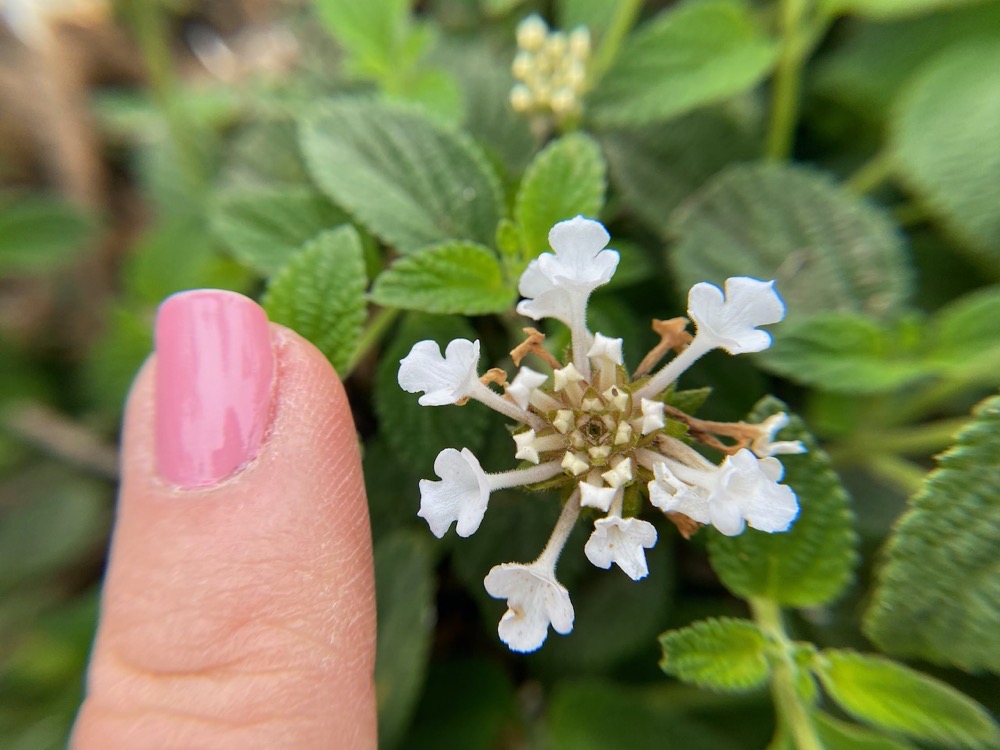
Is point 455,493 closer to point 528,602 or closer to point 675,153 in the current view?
point 528,602

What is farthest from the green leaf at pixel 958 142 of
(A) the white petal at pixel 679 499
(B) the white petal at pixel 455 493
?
(B) the white petal at pixel 455 493

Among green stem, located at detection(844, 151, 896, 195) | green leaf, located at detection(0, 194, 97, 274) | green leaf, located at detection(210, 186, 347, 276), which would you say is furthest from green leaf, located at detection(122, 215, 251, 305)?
green stem, located at detection(844, 151, 896, 195)

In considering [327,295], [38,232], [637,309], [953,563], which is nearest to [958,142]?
[637,309]

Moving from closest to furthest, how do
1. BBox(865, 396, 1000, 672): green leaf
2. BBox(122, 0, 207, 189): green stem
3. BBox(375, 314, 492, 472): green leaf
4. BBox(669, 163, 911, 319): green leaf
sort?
1. BBox(865, 396, 1000, 672): green leaf
2. BBox(375, 314, 492, 472): green leaf
3. BBox(669, 163, 911, 319): green leaf
4. BBox(122, 0, 207, 189): green stem

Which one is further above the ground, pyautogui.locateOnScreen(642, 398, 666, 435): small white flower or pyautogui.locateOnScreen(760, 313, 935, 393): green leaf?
pyautogui.locateOnScreen(760, 313, 935, 393): green leaf

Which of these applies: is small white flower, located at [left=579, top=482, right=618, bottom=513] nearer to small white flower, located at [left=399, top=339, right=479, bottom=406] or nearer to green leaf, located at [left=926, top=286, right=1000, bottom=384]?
small white flower, located at [left=399, top=339, right=479, bottom=406]
